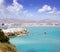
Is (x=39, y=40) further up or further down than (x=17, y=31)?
further down

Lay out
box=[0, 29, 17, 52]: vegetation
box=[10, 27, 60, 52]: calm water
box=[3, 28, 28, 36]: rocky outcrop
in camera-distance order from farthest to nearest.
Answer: box=[3, 28, 28, 36]: rocky outcrop < box=[10, 27, 60, 52]: calm water < box=[0, 29, 17, 52]: vegetation

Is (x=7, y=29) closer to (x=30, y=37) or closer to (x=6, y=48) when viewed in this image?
(x=30, y=37)

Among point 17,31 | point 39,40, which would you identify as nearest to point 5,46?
point 39,40

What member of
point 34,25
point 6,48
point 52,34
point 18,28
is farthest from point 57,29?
point 6,48

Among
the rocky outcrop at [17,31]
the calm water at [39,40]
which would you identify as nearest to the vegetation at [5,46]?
the calm water at [39,40]

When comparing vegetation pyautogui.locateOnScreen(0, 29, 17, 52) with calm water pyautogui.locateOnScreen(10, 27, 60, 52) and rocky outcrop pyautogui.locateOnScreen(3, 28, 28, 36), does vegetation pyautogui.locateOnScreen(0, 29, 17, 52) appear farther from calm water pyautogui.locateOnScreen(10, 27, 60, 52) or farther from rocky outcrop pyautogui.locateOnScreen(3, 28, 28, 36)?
rocky outcrop pyautogui.locateOnScreen(3, 28, 28, 36)

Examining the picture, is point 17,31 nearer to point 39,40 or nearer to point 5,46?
point 39,40

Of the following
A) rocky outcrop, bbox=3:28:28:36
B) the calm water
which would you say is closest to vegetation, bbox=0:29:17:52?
the calm water

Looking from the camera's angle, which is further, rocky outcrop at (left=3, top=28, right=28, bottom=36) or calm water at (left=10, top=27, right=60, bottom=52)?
rocky outcrop at (left=3, top=28, right=28, bottom=36)

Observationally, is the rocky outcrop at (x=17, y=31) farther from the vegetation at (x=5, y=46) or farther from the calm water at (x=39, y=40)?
the vegetation at (x=5, y=46)
